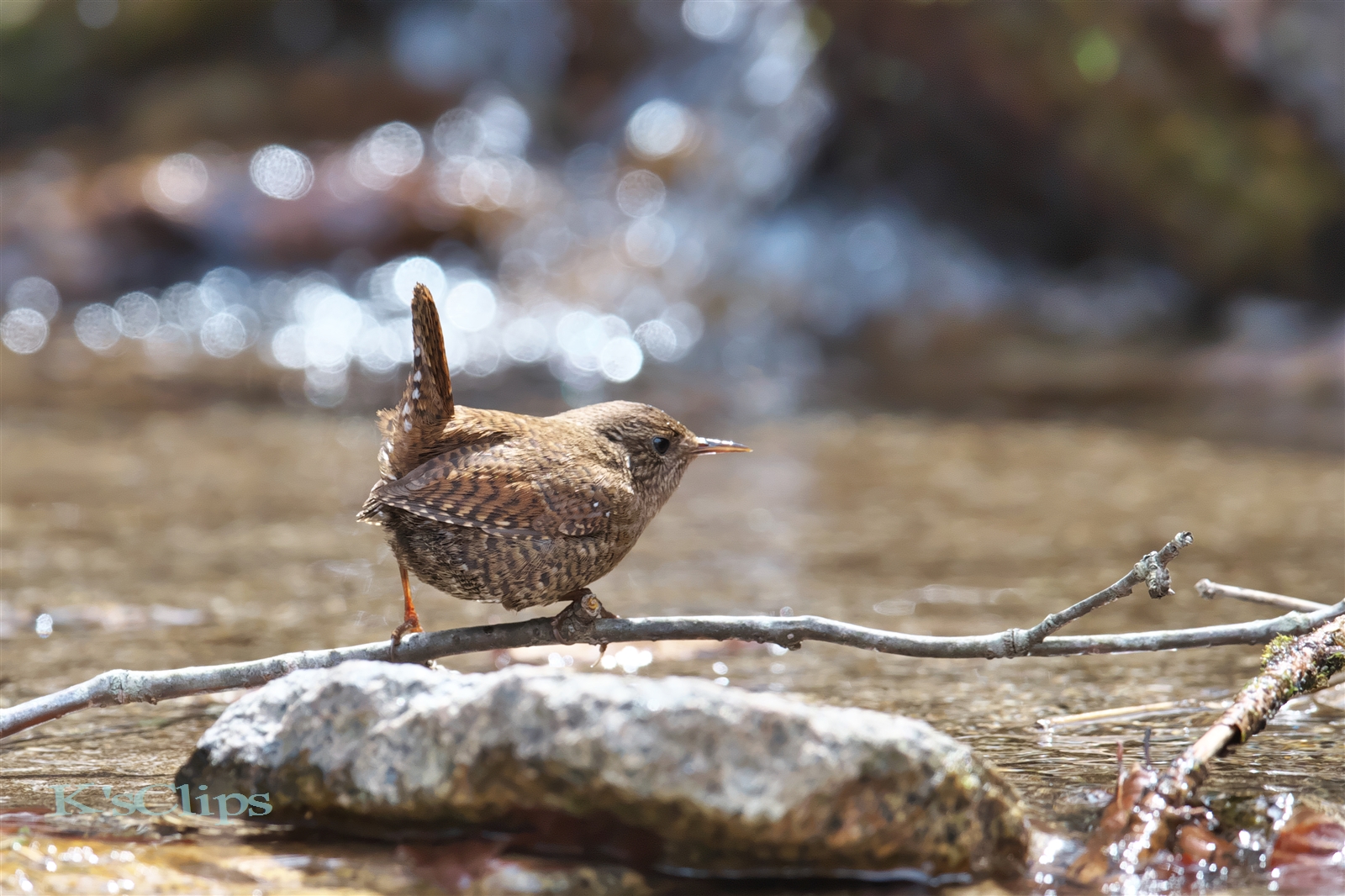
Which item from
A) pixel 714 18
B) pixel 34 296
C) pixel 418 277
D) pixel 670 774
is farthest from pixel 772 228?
pixel 670 774

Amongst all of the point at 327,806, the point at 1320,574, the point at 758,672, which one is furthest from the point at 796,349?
the point at 327,806

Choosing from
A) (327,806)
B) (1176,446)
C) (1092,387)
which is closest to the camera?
(327,806)

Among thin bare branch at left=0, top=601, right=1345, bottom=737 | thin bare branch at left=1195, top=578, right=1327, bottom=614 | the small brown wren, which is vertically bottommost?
thin bare branch at left=0, top=601, right=1345, bottom=737

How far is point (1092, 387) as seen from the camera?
10695 mm

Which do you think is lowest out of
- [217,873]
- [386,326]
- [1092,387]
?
[217,873]

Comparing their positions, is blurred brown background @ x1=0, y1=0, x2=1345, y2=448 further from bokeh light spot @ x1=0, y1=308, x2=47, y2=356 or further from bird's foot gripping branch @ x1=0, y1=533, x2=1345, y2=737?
bird's foot gripping branch @ x1=0, y1=533, x2=1345, y2=737

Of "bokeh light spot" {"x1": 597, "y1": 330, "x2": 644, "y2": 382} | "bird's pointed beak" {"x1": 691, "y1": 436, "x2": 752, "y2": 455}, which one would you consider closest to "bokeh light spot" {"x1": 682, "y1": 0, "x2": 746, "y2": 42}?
"bokeh light spot" {"x1": 597, "y1": 330, "x2": 644, "y2": 382}

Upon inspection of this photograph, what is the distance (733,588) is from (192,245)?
11236 millimetres

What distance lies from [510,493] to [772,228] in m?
11.0

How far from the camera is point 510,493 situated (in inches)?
135

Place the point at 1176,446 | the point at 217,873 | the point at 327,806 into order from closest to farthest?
the point at 217,873
the point at 327,806
the point at 1176,446

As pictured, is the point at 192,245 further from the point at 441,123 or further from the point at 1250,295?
the point at 1250,295

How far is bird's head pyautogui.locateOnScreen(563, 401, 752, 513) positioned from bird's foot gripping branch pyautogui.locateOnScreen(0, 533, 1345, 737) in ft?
3.20

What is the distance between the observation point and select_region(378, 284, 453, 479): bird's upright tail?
3334 mm
